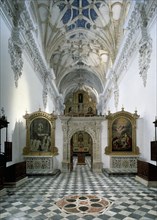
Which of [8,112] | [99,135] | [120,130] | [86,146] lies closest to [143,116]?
[120,130]

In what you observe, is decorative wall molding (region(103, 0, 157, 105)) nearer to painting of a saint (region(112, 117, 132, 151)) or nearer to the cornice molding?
painting of a saint (region(112, 117, 132, 151))

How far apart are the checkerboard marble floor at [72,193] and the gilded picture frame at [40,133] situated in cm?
239

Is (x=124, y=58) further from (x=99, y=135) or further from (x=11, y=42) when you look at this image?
(x=11, y=42)

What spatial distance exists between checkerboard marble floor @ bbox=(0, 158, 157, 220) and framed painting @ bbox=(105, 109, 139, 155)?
229 cm

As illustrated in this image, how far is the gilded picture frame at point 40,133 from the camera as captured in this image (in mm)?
13307

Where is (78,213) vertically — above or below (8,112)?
below

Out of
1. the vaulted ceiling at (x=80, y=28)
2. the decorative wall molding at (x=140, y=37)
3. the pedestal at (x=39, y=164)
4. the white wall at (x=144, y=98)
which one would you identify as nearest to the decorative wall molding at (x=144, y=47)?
the decorative wall molding at (x=140, y=37)

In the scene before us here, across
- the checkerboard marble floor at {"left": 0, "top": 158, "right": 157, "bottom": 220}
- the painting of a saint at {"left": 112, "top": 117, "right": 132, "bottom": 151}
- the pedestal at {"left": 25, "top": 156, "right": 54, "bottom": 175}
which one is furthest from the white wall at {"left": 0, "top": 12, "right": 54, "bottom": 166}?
the painting of a saint at {"left": 112, "top": 117, "right": 132, "bottom": 151}

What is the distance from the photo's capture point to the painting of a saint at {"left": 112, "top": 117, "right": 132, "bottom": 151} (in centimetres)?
1343

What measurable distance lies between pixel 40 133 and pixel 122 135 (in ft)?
14.3

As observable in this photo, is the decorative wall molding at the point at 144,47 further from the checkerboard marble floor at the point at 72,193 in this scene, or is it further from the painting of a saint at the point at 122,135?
the checkerboard marble floor at the point at 72,193

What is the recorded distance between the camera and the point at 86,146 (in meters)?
35.4

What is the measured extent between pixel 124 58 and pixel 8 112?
373 inches

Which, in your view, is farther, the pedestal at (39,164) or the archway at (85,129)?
the archway at (85,129)
